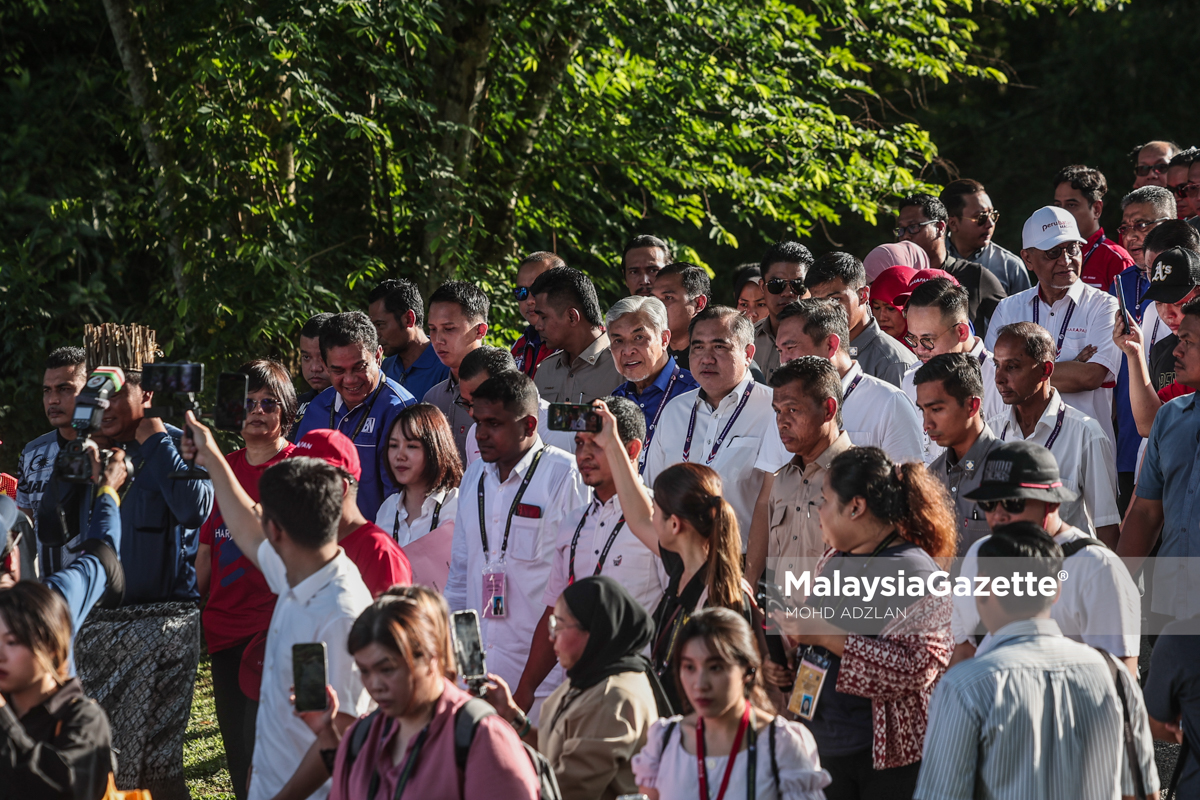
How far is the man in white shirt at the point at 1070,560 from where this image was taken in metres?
4.21

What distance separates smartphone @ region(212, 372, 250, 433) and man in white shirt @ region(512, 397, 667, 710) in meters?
1.35

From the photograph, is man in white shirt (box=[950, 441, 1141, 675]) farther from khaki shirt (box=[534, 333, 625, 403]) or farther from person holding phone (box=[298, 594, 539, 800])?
khaki shirt (box=[534, 333, 625, 403])

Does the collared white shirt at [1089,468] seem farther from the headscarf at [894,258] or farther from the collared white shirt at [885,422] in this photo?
the headscarf at [894,258]

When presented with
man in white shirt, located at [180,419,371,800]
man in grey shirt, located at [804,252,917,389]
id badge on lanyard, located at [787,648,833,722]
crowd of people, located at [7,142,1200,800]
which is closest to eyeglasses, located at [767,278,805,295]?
crowd of people, located at [7,142,1200,800]

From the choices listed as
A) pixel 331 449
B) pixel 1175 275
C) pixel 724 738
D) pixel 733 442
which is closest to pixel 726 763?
pixel 724 738

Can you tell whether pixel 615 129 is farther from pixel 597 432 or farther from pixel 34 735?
pixel 34 735

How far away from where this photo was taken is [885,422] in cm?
573

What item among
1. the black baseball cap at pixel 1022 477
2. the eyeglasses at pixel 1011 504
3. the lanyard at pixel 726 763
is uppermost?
the black baseball cap at pixel 1022 477

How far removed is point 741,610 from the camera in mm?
Answer: 4516

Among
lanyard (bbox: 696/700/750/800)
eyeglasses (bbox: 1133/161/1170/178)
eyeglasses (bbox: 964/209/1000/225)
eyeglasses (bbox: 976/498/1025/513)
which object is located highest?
eyeglasses (bbox: 1133/161/1170/178)

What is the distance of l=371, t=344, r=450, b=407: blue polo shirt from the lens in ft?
25.7

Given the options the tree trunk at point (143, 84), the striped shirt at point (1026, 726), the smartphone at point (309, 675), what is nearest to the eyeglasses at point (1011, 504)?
the striped shirt at point (1026, 726)

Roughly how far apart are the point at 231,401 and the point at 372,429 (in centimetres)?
173

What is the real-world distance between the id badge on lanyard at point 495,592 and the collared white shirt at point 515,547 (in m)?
0.02
